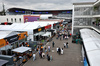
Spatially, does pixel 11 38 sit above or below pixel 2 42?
above

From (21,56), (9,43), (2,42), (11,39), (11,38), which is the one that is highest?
(11,38)

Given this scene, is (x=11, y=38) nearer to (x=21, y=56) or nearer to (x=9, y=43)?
(x=9, y=43)

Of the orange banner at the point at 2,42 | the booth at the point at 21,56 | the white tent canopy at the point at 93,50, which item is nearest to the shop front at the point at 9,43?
the orange banner at the point at 2,42

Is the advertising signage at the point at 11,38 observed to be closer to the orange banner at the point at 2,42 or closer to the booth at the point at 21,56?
the orange banner at the point at 2,42

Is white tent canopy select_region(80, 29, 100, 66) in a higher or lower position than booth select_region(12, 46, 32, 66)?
higher

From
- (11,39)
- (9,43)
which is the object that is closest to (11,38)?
(11,39)

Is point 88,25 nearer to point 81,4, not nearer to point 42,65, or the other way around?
point 81,4

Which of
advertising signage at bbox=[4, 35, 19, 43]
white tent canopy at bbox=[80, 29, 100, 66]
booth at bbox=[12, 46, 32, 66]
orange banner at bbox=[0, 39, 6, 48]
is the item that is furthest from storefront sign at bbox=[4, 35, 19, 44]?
white tent canopy at bbox=[80, 29, 100, 66]

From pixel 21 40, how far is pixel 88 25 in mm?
19597

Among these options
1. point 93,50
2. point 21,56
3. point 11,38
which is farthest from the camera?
point 11,38

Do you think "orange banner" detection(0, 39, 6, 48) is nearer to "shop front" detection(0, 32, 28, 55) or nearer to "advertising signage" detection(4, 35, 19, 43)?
"shop front" detection(0, 32, 28, 55)

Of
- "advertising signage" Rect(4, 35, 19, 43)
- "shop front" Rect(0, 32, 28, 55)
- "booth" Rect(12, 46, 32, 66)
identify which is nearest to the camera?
"booth" Rect(12, 46, 32, 66)

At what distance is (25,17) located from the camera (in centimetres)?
4169

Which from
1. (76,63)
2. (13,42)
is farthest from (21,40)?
(76,63)
